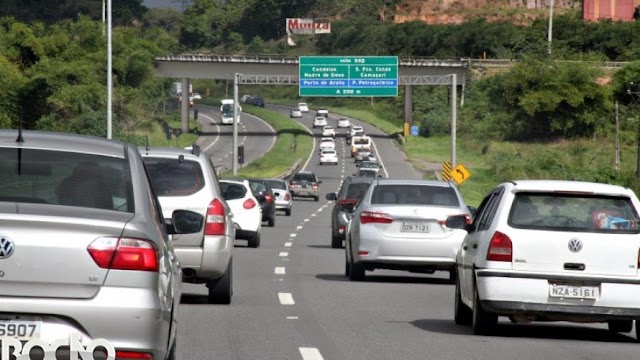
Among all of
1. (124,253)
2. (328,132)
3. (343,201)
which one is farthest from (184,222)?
(328,132)

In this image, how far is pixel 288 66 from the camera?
107 metres

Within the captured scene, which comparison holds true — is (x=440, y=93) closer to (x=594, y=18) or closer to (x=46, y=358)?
(x=594, y=18)

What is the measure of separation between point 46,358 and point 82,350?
7.2 inches

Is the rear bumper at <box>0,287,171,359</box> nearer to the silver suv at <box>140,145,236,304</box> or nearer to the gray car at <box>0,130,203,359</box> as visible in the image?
the gray car at <box>0,130,203,359</box>

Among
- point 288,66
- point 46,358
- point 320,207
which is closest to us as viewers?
point 46,358

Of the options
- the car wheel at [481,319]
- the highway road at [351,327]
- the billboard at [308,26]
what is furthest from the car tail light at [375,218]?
the billboard at [308,26]

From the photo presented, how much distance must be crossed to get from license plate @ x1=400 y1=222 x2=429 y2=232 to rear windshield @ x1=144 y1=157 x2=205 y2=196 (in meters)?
5.18

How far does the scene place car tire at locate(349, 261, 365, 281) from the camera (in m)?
21.8

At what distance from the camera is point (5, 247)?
7.46 meters

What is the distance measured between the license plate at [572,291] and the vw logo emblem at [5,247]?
730cm

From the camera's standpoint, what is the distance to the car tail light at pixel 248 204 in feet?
101

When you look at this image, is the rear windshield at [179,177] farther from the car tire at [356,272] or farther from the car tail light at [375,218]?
the car tire at [356,272]

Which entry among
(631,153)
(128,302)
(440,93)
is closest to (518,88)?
(631,153)

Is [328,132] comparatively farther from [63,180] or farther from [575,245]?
[63,180]
